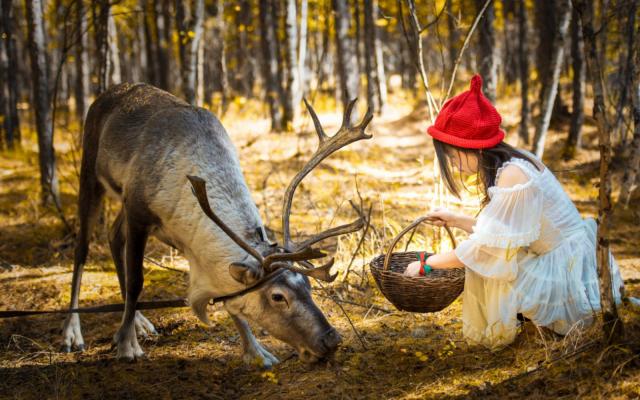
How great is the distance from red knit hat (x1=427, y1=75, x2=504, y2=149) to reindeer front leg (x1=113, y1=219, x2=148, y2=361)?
7.08 ft

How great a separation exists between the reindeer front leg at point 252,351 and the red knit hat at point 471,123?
1.87m

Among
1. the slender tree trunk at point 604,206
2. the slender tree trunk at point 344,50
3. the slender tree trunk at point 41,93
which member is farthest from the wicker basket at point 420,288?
the slender tree trunk at point 344,50

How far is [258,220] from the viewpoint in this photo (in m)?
3.79

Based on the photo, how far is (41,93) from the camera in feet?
24.3

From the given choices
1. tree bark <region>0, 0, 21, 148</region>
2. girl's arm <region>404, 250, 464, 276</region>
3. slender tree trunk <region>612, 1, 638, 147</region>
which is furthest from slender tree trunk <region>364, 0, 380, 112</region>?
girl's arm <region>404, 250, 464, 276</region>

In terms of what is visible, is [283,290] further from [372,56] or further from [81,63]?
[372,56]

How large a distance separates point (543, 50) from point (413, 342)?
1138cm

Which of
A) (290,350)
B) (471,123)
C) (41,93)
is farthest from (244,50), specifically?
(471,123)

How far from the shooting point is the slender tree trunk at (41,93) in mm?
7398

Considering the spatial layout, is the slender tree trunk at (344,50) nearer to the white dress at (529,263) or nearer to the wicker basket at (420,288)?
the wicker basket at (420,288)

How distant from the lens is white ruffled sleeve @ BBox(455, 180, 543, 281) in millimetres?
3486

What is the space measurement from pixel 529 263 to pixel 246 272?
169 centimetres

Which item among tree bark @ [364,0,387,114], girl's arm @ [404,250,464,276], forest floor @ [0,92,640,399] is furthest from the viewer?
tree bark @ [364,0,387,114]

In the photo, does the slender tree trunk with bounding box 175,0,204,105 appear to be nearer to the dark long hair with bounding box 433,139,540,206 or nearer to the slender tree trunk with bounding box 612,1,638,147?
the dark long hair with bounding box 433,139,540,206
